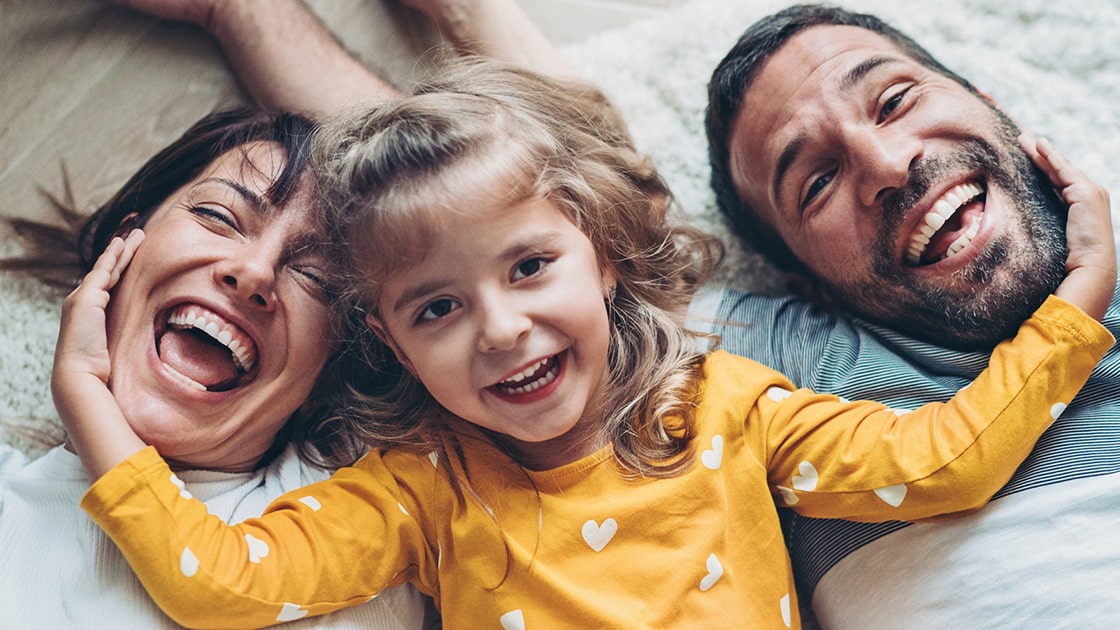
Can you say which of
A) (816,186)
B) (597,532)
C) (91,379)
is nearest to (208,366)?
(91,379)

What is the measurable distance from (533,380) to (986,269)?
2.07 ft

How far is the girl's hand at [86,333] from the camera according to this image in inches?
43.3

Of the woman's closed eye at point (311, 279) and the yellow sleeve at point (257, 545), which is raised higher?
the woman's closed eye at point (311, 279)

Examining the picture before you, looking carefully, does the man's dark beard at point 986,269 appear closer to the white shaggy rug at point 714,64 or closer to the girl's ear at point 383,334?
the white shaggy rug at point 714,64

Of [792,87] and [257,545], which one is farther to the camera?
[792,87]

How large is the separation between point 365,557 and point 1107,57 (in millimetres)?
1426

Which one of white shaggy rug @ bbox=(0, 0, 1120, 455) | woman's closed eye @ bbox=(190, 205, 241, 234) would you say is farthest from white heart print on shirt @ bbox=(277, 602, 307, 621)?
white shaggy rug @ bbox=(0, 0, 1120, 455)

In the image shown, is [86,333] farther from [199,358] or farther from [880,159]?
[880,159]

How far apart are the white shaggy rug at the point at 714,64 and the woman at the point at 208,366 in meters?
0.22

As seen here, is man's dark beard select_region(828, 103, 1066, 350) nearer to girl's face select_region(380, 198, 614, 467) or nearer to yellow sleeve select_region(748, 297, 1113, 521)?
yellow sleeve select_region(748, 297, 1113, 521)

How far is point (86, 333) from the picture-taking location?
1.11 m

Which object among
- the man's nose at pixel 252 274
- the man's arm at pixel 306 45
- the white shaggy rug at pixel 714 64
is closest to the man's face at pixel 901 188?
the white shaggy rug at pixel 714 64

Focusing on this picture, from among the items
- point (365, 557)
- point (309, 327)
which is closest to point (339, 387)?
point (309, 327)

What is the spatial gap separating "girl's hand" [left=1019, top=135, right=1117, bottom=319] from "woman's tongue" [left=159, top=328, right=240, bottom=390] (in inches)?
43.3
